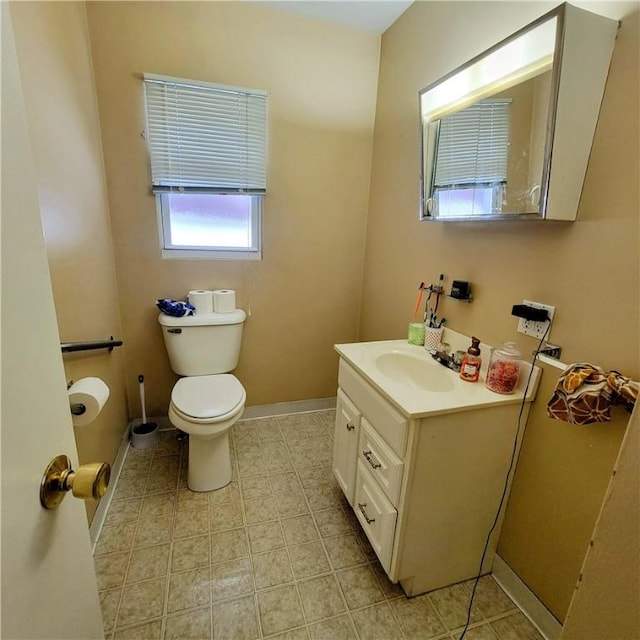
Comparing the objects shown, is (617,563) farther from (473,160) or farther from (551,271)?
(473,160)

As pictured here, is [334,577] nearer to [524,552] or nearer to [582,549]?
[524,552]

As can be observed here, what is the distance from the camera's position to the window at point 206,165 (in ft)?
6.07

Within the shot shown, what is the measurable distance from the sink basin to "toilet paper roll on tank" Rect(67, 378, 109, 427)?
106 cm

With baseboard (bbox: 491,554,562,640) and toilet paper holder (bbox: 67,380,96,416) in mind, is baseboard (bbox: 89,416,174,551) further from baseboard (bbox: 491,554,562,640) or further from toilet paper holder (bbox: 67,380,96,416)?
baseboard (bbox: 491,554,562,640)

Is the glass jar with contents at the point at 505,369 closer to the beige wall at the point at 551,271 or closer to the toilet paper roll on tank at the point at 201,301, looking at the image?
the beige wall at the point at 551,271

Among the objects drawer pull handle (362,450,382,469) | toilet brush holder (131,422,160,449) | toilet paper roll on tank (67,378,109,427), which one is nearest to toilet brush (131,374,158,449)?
toilet brush holder (131,422,160,449)

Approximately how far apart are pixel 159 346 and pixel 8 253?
1871 mm

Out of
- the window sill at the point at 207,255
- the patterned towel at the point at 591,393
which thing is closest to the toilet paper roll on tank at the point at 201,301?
the window sill at the point at 207,255

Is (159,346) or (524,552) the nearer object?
(524,552)

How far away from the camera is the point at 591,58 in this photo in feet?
3.13

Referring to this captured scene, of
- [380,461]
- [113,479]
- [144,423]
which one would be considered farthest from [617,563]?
[144,423]

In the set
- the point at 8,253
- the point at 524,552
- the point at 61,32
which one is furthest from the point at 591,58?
the point at 61,32

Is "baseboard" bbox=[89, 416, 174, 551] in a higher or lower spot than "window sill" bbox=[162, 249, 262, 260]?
lower

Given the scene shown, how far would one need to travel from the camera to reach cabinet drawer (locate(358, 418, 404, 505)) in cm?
120
